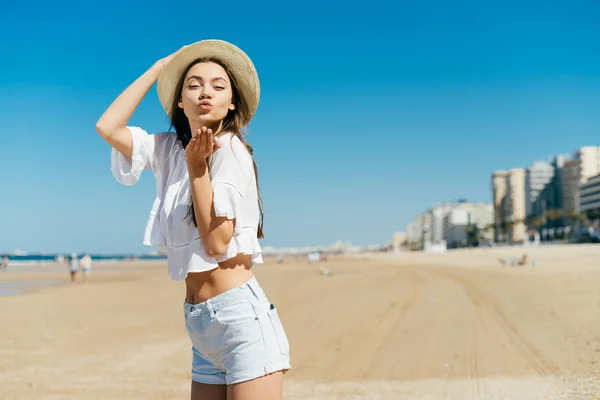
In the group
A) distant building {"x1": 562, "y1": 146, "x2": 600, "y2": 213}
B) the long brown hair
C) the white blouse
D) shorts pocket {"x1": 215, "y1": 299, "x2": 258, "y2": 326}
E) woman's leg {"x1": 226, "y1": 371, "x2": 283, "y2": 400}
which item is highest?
distant building {"x1": 562, "y1": 146, "x2": 600, "y2": 213}

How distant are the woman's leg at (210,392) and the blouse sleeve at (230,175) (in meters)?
0.60

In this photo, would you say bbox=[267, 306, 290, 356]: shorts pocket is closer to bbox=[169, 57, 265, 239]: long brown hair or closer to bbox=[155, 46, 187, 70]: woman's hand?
bbox=[169, 57, 265, 239]: long brown hair

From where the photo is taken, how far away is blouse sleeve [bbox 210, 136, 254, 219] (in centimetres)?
177

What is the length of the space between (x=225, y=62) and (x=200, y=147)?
0.50m

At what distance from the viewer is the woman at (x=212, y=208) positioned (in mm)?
1794

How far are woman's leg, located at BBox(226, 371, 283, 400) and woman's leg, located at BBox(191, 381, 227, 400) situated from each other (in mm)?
127

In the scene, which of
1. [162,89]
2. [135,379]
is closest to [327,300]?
[135,379]

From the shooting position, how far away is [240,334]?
181 cm

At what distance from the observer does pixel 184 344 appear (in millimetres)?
9305

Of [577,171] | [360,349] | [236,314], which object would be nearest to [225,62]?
[236,314]

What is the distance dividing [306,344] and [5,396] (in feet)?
15.0

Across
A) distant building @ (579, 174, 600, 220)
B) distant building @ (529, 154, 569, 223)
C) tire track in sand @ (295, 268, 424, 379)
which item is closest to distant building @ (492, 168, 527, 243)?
distant building @ (529, 154, 569, 223)

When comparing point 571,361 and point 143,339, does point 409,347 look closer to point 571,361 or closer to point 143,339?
point 571,361

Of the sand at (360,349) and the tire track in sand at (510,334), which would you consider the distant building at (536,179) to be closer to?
the tire track in sand at (510,334)
